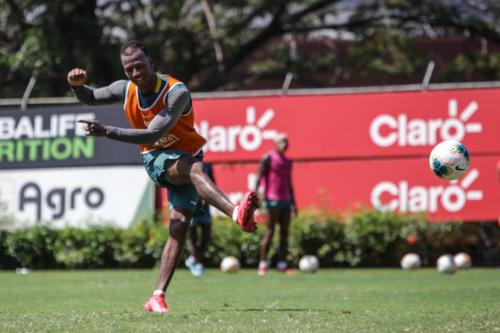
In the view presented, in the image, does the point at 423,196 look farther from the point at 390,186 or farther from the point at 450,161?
the point at 450,161

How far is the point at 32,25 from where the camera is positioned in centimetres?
2388

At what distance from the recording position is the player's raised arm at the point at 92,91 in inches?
340

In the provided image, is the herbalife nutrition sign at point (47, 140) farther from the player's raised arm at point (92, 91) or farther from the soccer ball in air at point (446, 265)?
the player's raised arm at point (92, 91)

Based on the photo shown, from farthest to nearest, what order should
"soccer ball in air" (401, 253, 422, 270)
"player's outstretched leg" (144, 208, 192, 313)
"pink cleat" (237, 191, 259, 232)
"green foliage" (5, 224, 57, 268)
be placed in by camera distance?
1. "green foliage" (5, 224, 57, 268)
2. "soccer ball in air" (401, 253, 422, 270)
3. "player's outstretched leg" (144, 208, 192, 313)
4. "pink cleat" (237, 191, 259, 232)

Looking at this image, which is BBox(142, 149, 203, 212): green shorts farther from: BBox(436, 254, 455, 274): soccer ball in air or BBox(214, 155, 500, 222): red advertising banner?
BBox(214, 155, 500, 222): red advertising banner

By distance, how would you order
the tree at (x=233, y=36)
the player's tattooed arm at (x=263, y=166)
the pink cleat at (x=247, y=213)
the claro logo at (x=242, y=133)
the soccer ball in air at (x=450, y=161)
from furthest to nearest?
the tree at (x=233, y=36)
the claro logo at (x=242, y=133)
the player's tattooed arm at (x=263, y=166)
the soccer ball in air at (x=450, y=161)
the pink cleat at (x=247, y=213)

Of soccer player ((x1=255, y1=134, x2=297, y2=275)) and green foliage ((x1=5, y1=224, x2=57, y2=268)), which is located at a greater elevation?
soccer player ((x1=255, y1=134, x2=297, y2=275))

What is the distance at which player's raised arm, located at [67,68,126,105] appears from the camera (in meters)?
8.62

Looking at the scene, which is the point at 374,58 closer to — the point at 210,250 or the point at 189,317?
the point at 210,250

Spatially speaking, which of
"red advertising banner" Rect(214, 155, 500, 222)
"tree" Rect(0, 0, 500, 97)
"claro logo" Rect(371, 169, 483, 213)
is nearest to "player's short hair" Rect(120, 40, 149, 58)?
"red advertising banner" Rect(214, 155, 500, 222)

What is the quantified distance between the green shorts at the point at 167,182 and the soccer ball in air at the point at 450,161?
8.41 feet

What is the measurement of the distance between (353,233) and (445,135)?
8.65 feet

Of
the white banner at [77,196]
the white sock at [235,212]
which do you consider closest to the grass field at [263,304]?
the white sock at [235,212]

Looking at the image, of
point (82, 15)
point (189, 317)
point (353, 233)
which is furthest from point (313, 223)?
point (189, 317)
